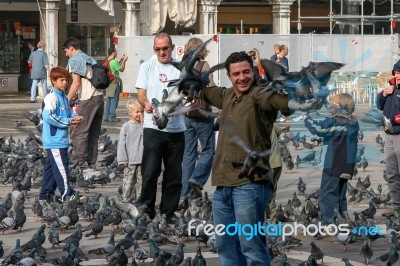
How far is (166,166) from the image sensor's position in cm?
1145

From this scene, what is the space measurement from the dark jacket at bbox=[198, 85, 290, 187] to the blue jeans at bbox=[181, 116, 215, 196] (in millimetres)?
5495

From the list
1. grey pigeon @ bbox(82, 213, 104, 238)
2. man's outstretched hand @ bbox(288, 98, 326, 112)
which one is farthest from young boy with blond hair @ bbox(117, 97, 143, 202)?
man's outstretched hand @ bbox(288, 98, 326, 112)

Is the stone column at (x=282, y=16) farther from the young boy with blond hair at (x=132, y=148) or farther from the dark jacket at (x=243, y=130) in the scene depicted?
the dark jacket at (x=243, y=130)

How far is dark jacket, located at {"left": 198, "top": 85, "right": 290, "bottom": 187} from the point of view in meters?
7.09

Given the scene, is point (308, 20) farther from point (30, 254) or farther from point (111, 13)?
point (30, 254)

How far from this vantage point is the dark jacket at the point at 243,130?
7094 mm

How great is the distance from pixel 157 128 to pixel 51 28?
2633 centimetres

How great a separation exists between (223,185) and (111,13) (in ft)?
97.8

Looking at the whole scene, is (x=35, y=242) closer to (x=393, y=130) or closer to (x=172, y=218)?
(x=172, y=218)

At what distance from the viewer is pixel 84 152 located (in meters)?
15.8

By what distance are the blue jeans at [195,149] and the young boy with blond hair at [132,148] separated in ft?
1.99

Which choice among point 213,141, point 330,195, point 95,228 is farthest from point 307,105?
point 213,141

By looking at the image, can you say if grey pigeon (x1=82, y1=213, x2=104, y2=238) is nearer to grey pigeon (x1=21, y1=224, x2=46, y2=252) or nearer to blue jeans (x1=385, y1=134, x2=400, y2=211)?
grey pigeon (x1=21, y1=224, x2=46, y2=252)

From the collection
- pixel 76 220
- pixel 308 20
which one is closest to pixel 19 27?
pixel 308 20
